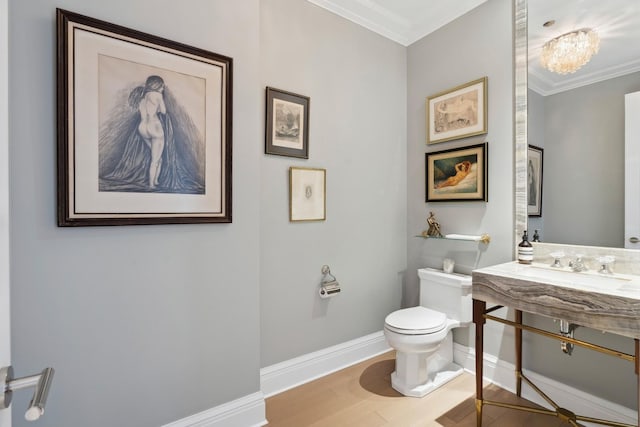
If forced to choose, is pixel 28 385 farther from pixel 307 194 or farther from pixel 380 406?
pixel 380 406

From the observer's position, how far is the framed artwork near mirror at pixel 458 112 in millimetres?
2219

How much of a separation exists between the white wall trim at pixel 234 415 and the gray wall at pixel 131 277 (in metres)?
0.04

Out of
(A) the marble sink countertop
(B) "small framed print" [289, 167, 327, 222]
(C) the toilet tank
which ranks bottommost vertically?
(C) the toilet tank

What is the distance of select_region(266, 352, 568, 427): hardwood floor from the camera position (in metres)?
1.77

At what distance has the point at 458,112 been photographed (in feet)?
7.73

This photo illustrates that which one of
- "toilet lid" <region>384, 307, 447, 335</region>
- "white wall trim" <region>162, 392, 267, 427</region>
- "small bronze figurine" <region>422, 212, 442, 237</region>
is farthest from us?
"small bronze figurine" <region>422, 212, 442, 237</region>

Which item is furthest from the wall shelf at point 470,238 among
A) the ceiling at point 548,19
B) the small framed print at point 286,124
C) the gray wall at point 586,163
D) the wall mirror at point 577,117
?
the small framed print at point 286,124

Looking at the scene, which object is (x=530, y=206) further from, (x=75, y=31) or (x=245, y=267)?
(x=75, y=31)

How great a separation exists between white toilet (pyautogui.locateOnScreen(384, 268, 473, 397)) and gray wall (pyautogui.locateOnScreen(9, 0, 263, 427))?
95cm

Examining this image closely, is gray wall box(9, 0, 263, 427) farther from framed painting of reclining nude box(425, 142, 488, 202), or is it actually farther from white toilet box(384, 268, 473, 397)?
framed painting of reclining nude box(425, 142, 488, 202)

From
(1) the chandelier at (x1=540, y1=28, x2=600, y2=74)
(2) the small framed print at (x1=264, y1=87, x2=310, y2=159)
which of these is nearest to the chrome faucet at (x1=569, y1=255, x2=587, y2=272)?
(1) the chandelier at (x1=540, y1=28, x2=600, y2=74)

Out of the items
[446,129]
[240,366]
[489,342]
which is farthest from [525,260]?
[240,366]

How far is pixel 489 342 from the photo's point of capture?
7.20 feet

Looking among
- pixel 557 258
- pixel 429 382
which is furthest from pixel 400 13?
pixel 429 382
